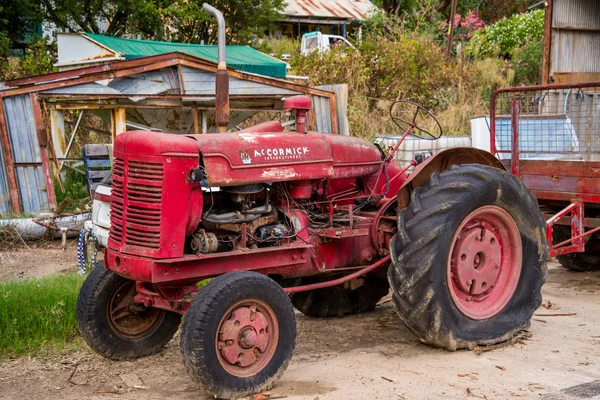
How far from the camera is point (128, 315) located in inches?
209

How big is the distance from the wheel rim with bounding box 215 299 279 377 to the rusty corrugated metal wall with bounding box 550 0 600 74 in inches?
357

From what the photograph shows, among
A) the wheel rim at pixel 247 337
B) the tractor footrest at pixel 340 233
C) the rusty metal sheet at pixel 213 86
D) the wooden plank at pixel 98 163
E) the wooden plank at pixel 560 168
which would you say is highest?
the rusty metal sheet at pixel 213 86

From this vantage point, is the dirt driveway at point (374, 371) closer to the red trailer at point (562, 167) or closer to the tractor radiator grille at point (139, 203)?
the tractor radiator grille at point (139, 203)

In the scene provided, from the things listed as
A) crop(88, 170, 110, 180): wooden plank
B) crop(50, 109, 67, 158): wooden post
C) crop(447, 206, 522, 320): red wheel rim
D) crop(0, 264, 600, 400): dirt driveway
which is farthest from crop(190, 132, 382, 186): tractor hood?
crop(50, 109, 67, 158): wooden post

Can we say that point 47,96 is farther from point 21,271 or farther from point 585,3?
point 585,3

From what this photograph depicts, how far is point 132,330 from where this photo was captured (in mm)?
5312

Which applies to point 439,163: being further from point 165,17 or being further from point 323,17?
point 323,17

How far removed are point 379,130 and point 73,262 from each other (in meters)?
8.78

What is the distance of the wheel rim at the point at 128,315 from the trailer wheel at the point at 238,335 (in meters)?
1.06

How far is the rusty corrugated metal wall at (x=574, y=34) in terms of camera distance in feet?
39.7

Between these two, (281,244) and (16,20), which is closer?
(281,244)

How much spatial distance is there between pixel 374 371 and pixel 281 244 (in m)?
1.03

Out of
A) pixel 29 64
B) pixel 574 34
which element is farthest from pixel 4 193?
pixel 574 34


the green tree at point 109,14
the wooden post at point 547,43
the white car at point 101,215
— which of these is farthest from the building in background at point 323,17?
the white car at point 101,215
